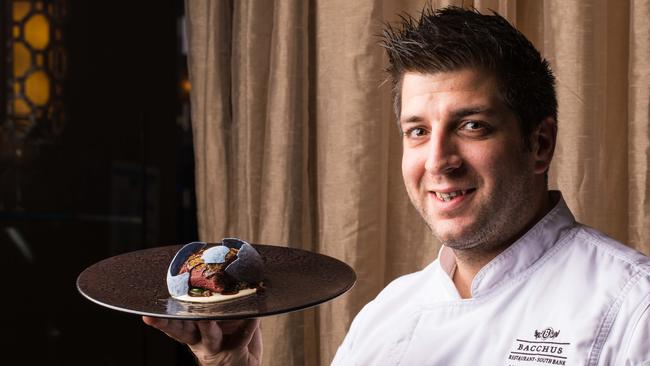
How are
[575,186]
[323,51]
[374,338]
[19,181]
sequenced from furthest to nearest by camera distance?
[19,181]
[323,51]
[575,186]
[374,338]

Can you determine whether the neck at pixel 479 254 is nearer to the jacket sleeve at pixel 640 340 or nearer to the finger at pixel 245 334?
the jacket sleeve at pixel 640 340

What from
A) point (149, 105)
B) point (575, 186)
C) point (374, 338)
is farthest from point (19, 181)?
point (575, 186)

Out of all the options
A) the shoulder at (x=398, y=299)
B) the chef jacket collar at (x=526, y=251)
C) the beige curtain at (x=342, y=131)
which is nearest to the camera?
the chef jacket collar at (x=526, y=251)

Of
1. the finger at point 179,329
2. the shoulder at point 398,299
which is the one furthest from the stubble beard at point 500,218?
the finger at point 179,329

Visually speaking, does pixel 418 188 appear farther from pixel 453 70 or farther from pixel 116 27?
pixel 116 27

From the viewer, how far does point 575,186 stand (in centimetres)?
188

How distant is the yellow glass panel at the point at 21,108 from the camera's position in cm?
268

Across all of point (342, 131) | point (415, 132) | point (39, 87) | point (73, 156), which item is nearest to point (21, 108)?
point (39, 87)

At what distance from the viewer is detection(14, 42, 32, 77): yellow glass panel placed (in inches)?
106

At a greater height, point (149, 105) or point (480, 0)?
point (480, 0)

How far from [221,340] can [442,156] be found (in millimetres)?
546

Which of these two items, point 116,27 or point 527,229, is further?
point 116,27

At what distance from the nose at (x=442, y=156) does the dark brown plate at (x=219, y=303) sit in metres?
0.23

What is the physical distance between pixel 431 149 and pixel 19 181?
1.82m
